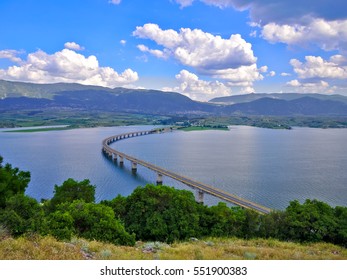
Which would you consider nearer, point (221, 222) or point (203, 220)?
point (221, 222)

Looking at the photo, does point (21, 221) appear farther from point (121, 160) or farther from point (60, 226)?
point (121, 160)

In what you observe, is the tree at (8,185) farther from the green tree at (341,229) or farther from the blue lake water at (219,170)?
the green tree at (341,229)

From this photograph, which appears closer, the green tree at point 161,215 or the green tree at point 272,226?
the green tree at point 161,215

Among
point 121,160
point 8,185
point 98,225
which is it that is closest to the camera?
point 98,225

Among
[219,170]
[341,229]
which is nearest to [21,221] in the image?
[341,229]

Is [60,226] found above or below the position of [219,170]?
above

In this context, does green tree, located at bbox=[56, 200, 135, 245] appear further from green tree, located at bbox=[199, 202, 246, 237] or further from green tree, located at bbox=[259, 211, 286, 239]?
green tree, located at bbox=[259, 211, 286, 239]

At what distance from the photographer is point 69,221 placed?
22312 mm

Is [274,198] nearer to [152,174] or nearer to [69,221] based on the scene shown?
[152,174]

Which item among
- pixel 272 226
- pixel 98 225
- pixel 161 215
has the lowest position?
pixel 272 226

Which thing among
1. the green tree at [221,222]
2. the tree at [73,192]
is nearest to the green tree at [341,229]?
the green tree at [221,222]
